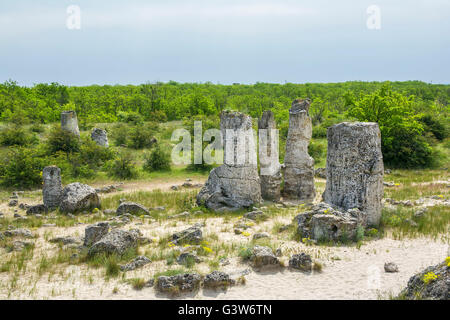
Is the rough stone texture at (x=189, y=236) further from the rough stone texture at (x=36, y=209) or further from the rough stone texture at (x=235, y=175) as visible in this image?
the rough stone texture at (x=36, y=209)

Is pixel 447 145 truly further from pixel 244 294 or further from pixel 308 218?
pixel 244 294

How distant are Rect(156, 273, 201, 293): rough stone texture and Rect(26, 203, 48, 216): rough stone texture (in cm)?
883

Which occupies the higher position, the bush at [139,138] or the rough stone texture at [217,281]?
the bush at [139,138]

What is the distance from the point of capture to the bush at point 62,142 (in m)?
22.2

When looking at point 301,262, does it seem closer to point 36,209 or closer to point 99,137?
point 36,209

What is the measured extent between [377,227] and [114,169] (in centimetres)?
1479

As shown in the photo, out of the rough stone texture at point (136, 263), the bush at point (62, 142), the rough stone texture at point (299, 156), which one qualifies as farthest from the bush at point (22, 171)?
the rough stone texture at point (299, 156)

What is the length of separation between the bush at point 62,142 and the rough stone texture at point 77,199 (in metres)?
8.95

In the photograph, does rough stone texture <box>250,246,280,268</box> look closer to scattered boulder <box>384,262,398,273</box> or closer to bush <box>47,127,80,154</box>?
scattered boulder <box>384,262,398,273</box>

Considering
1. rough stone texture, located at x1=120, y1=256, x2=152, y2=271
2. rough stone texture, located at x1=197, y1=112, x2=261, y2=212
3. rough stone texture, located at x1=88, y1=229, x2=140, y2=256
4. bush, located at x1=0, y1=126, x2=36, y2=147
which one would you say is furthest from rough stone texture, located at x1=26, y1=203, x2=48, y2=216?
bush, located at x1=0, y1=126, x2=36, y2=147

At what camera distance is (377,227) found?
10.9 meters

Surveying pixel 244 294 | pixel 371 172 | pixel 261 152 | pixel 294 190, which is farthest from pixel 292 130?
pixel 244 294

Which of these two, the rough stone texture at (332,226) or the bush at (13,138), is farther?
the bush at (13,138)

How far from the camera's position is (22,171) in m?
18.2
